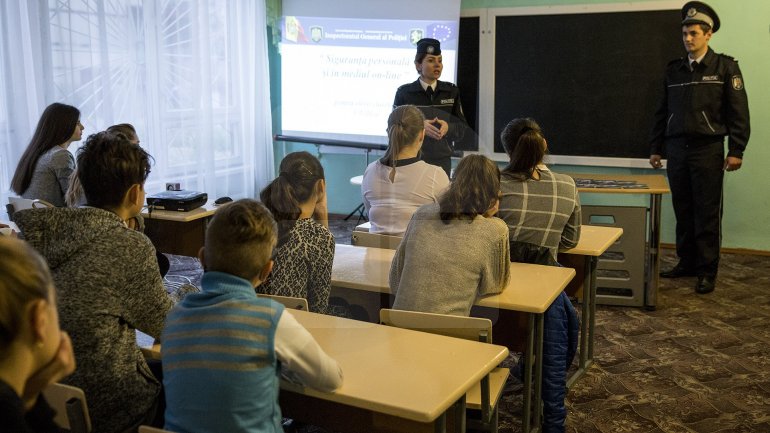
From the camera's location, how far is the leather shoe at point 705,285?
478 centimetres

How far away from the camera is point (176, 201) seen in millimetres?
3916

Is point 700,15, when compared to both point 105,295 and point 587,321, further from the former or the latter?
point 105,295

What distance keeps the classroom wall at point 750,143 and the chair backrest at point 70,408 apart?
11.9 ft

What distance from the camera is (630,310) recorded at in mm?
4477

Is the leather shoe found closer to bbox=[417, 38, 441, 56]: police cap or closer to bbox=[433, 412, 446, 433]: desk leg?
bbox=[417, 38, 441, 56]: police cap

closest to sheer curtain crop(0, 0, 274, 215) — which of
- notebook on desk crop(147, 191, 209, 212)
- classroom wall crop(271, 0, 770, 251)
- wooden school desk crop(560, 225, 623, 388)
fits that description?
classroom wall crop(271, 0, 770, 251)

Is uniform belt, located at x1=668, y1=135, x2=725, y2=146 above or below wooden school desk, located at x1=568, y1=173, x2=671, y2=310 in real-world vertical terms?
above

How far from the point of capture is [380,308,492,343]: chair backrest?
88.6 inches

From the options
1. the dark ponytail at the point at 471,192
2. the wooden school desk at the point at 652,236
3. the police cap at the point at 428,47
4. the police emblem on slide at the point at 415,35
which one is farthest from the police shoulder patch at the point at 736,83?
the dark ponytail at the point at 471,192

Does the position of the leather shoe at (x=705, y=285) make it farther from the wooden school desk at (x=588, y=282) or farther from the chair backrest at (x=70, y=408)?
the chair backrest at (x=70, y=408)

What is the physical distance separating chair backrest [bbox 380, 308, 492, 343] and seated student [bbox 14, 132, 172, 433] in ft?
2.14

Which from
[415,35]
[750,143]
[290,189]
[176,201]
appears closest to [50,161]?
[176,201]

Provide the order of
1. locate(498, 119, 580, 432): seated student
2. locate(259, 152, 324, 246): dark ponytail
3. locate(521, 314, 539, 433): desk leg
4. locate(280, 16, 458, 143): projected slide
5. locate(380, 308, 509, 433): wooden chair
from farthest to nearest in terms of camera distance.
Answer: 1. locate(280, 16, 458, 143): projected slide
2. locate(498, 119, 580, 432): seated student
3. locate(521, 314, 539, 433): desk leg
4. locate(259, 152, 324, 246): dark ponytail
5. locate(380, 308, 509, 433): wooden chair

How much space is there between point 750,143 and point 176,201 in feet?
13.2
